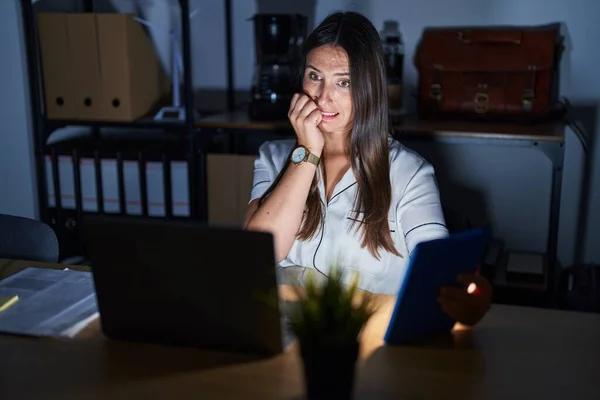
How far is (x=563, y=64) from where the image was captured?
103 inches

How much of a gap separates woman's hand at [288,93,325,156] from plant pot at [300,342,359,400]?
3.04ft

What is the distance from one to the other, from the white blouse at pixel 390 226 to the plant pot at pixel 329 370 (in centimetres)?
78

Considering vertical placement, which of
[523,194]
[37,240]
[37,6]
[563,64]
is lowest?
[523,194]

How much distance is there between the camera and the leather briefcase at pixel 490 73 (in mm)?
2410

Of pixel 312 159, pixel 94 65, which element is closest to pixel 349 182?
pixel 312 159

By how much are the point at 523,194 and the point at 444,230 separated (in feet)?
4.43

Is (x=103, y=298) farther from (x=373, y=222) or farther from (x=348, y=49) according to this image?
(x=348, y=49)

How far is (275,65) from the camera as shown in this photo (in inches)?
103

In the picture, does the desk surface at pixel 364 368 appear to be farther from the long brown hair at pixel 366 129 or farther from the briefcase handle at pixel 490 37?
the briefcase handle at pixel 490 37

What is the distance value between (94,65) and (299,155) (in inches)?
49.1

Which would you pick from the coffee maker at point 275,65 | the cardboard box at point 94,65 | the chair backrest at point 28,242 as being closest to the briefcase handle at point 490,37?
the coffee maker at point 275,65

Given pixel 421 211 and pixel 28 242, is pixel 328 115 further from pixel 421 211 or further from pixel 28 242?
pixel 28 242

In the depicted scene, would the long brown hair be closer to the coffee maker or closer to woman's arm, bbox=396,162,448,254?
woman's arm, bbox=396,162,448,254

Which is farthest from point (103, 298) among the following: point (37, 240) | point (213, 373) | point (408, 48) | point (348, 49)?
point (408, 48)
